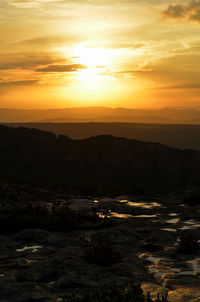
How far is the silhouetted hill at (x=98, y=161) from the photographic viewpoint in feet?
211

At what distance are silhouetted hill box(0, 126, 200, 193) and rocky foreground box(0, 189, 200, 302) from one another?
47.9 meters

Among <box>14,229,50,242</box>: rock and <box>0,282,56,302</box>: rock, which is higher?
<box>0,282,56,302</box>: rock

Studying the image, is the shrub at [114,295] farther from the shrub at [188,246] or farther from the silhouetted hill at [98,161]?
the silhouetted hill at [98,161]

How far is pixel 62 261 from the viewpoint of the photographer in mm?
8922

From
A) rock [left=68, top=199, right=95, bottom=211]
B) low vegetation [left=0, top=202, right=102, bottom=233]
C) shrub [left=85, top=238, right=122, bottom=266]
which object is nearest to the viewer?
shrub [left=85, top=238, right=122, bottom=266]

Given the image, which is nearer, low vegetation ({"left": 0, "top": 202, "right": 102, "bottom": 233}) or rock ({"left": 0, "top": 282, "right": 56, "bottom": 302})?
rock ({"left": 0, "top": 282, "right": 56, "bottom": 302})

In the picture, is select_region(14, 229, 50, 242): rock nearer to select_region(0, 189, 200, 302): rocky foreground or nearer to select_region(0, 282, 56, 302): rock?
select_region(0, 189, 200, 302): rocky foreground

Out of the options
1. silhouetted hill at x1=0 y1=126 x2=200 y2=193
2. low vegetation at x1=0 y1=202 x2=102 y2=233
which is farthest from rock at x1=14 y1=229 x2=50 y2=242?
silhouetted hill at x1=0 y1=126 x2=200 y2=193

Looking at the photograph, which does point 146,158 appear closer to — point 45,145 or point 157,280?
point 45,145

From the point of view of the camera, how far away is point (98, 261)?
30.1 ft

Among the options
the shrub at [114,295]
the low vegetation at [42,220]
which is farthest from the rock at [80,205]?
the shrub at [114,295]

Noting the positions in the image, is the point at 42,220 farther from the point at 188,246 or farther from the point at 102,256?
the point at 188,246

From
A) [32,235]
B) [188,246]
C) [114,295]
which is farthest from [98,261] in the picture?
[32,235]

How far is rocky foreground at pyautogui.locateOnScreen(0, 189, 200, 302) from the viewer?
738 cm
